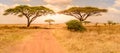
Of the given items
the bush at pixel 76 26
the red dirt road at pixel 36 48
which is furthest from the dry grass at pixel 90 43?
the bush at pixel 76 26

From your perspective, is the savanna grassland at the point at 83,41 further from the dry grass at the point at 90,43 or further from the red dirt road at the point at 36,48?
the red dirt road at the point at 36,48

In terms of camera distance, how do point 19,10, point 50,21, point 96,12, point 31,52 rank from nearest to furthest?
point 31,52 → point 19,10 → point 96,12 → point 50,21

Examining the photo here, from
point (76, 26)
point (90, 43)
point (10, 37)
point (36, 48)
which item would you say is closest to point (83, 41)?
point (90, 43)

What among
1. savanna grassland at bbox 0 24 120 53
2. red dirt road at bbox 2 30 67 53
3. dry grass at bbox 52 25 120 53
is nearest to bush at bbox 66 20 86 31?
savanna grassland at bbox 0 24 120 53

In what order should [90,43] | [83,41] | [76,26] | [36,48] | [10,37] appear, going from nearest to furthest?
[36,48], [90,43], [83,41], [10,37], [76,26]

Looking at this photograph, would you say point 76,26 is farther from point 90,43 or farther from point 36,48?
point 36,48

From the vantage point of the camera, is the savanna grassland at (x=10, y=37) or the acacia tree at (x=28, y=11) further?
the acacia tree at (x=28, y=11)

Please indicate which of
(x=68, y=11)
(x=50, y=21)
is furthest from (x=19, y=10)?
(x=50, y=21)

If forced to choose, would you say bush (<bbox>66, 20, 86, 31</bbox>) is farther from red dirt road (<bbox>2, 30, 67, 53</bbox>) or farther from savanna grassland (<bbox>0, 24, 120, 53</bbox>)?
red dirt road (<bbox>2, 30, 67, 53</bbox>)

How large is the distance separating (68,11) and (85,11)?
5.45m

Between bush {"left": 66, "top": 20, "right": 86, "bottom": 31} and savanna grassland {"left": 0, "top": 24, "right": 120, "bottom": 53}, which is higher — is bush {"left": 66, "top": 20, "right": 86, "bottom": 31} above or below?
below

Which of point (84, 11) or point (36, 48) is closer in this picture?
point (36, 48)

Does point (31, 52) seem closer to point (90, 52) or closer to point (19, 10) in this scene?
point (90, 52)

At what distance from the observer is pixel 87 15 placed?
64.6 meters
